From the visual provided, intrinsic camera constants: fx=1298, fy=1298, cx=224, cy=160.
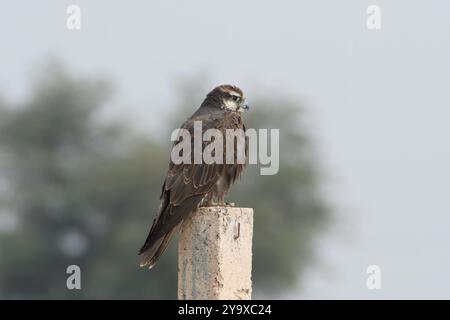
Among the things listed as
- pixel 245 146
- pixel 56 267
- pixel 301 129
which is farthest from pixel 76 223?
pixel 245 146

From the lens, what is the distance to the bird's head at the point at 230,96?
45.1 feet

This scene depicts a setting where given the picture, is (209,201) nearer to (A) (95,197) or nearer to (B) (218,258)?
(B) (218,258)

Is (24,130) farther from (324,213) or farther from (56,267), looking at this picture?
(324,213)

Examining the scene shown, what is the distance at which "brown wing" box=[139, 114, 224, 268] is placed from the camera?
11.6 metres

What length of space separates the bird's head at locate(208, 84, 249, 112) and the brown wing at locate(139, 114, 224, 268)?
0.78 meters

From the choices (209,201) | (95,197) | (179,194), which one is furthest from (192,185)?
(95,197)

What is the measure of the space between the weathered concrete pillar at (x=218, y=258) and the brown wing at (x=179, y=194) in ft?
2.27

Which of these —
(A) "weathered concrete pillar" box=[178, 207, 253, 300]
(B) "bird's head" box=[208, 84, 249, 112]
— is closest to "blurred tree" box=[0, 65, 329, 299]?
(B) "bird's head" box=[208, 84, 249, 112]

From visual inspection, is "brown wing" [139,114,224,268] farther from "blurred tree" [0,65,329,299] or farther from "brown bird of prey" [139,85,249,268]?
"blurred tree" [0,65,329,299]

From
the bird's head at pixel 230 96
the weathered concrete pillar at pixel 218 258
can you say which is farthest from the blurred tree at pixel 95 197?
the weathered concrete pillar at pixel 218 258

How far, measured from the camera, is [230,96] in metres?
13.8

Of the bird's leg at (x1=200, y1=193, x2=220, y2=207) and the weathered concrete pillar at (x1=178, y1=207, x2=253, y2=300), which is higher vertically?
the bird's leg at (x1=200, y1=193, x2=220, y2=207)

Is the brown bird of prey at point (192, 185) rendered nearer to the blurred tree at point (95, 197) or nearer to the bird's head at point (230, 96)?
the bird's head at point (230, 96)

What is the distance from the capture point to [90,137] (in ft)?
179
